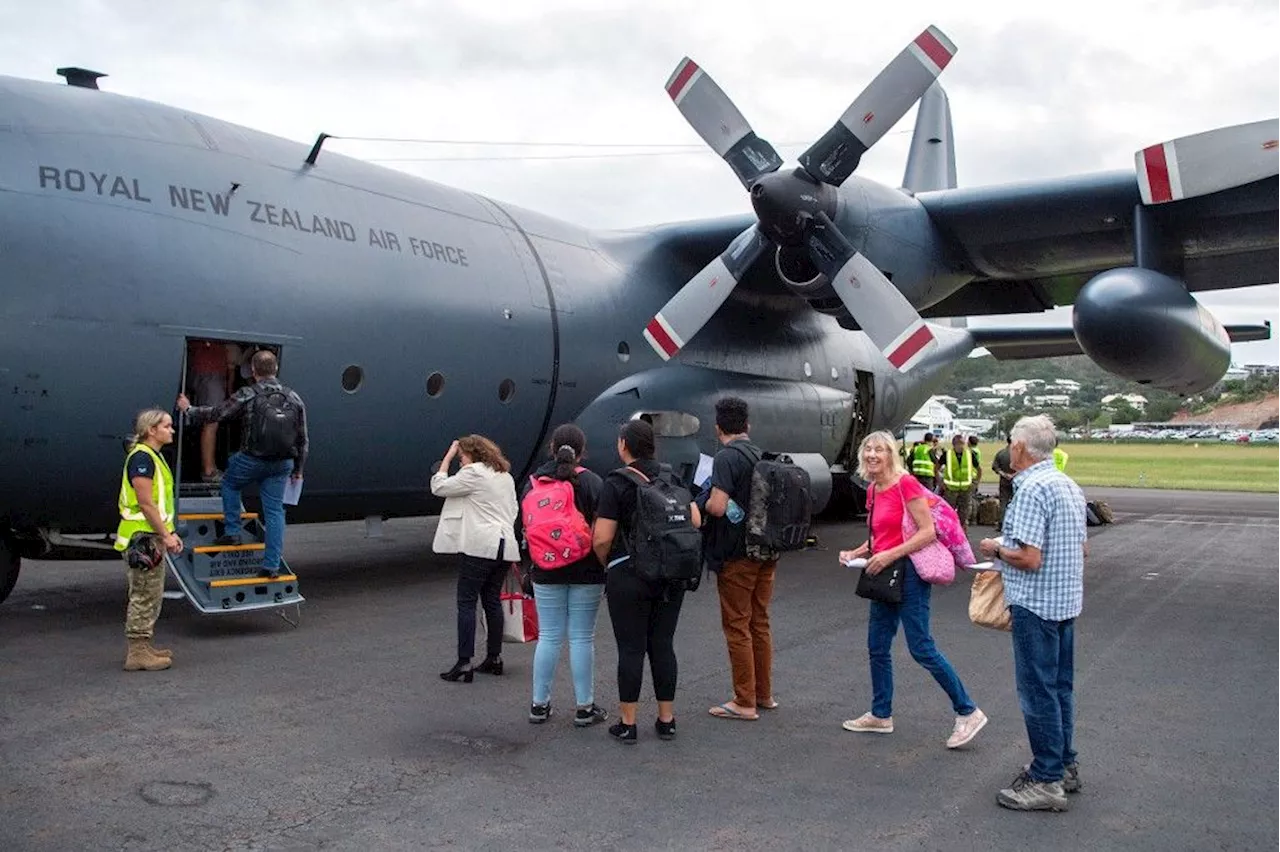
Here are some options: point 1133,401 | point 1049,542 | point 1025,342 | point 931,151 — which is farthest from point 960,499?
point 1133,401

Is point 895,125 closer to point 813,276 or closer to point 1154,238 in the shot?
point 813,276

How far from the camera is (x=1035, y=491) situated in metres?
4.27

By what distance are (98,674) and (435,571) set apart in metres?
4.75

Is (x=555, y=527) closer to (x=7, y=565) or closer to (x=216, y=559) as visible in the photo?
(x=216, y=559)

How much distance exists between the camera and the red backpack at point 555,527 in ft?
17.1

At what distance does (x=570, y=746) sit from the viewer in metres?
5.00

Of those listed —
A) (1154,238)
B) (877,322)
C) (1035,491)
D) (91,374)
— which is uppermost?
(1154,238)

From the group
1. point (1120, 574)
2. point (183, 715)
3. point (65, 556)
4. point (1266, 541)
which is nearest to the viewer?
point (183, 715)

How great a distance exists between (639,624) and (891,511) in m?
1.35

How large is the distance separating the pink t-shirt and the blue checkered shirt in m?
0.85

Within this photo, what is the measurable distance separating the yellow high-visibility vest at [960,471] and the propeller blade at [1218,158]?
310 inches

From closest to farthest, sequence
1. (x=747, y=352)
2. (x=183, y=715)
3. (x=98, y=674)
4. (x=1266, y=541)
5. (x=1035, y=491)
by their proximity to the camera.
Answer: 1. (x=1035, y=491)
2. (x=183, y=715)
3. (x=98, y=674)
4. (x=747, y=352)
5. (x=1266, y=541)

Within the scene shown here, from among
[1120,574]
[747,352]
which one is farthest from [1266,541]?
[747,352]

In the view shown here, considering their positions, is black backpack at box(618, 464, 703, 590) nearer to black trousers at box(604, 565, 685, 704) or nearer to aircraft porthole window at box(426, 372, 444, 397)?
black trousers at box(604, 565, 685, 704)
